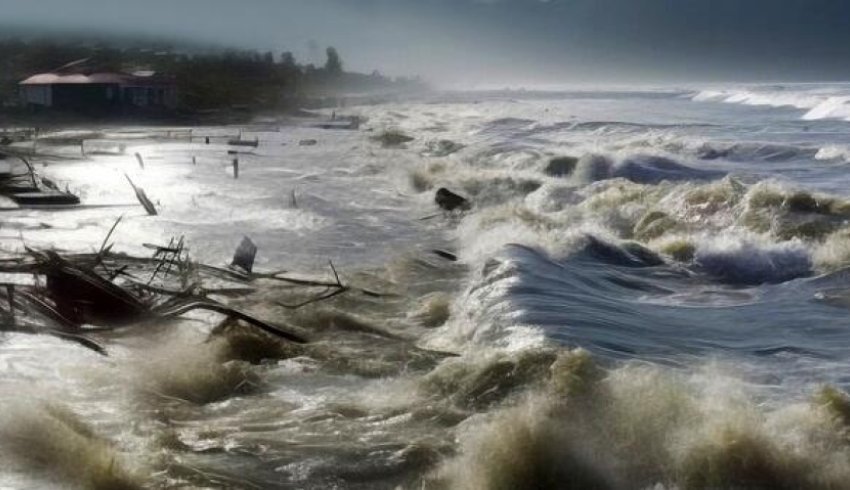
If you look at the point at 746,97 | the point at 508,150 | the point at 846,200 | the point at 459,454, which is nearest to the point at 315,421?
the point at 459,454

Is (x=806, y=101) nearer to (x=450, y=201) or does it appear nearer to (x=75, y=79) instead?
(x=450, y=201)

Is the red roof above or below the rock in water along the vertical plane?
above

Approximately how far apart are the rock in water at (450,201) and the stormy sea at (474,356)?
637mm

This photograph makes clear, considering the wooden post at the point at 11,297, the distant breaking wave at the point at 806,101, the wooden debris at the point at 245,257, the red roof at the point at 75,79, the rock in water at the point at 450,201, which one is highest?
the distant breaking wave at the point at 806,101

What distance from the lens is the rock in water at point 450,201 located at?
2347cm

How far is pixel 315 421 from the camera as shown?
25.7 feet

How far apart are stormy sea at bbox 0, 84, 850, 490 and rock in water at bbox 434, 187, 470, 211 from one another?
0.64 meters

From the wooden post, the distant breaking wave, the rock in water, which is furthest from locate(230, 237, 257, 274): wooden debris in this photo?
the distant breaking wave

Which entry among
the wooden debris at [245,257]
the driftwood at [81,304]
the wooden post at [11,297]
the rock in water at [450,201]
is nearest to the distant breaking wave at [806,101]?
the rock in water at [450,201]

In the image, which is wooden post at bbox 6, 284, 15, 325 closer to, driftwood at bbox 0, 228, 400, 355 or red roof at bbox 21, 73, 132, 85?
driftwood at bbox 0, 228, 400, 355

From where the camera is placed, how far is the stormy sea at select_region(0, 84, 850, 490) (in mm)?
6691

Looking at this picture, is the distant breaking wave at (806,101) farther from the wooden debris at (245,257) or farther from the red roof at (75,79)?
the red roof at (75,79)

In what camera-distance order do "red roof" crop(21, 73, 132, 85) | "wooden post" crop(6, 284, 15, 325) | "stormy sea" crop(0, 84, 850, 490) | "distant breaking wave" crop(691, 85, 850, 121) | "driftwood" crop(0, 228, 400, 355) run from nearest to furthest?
"stormy sea" crop(0, 84, 850, 490) → "wooden post" crop(6, 284, 15, 325) → "driftwood" crop(0, 228, 400, 355) → "distant breaking wave" crop(691, 85, 850, 121) → "red roof" crop(21, 73, 132, 85)

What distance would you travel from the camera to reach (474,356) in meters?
8.99
